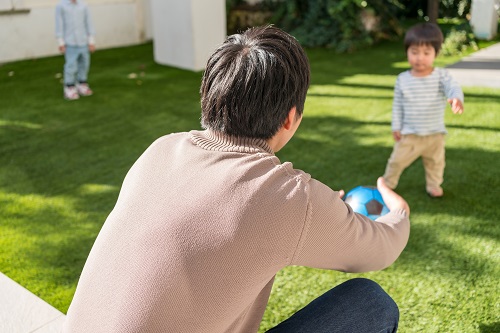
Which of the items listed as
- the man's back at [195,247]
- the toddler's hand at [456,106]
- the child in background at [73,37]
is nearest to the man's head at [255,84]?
the man's back at [195,247]

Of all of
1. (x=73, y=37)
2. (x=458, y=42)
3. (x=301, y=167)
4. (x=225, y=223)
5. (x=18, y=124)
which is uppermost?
(x=225, y=223)

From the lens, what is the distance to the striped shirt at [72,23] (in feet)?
23.4

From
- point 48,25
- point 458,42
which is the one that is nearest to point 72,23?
point 48,25

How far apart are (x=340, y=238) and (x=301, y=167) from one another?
3.05 metres

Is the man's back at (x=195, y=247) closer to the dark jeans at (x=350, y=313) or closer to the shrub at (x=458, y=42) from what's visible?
the dark jeans at (x=350, y=313)

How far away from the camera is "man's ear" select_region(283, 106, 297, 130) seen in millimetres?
1614

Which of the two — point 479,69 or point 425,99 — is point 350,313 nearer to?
point 425,99

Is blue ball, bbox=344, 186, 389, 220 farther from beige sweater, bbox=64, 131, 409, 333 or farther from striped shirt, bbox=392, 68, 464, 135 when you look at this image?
beige sweater, bbox=64, 131, 409, 333

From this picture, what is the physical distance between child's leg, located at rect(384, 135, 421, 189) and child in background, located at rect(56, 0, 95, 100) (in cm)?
467

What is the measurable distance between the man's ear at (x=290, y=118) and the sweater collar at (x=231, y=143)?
0.28 ft

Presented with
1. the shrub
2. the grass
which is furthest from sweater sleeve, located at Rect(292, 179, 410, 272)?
the shrub

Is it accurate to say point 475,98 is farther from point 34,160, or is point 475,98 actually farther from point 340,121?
point 34,160

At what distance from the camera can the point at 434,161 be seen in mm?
3932

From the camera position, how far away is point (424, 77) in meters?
3.81
